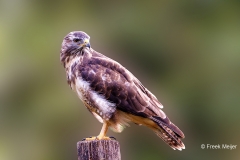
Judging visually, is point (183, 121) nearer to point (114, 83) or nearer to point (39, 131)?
point (39, 131)

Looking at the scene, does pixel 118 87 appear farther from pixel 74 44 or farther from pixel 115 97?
pixel 74 44

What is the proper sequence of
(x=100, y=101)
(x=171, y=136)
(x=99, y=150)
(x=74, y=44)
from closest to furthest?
1. (x=99, y=150)
2. (x=171, y=136)
3. (x=100, y=101)
4. (x=74, y=44)

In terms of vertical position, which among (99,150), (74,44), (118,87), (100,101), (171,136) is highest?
(74,44)

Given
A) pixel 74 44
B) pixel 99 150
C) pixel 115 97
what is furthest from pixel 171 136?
pixel 74 44

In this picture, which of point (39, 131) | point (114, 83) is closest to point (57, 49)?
point (39, 131)

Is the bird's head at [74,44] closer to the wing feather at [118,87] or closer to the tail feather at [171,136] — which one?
the wing feather at [118,87]

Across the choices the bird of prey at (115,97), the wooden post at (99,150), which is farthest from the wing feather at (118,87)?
the wooden post at (99,150)
